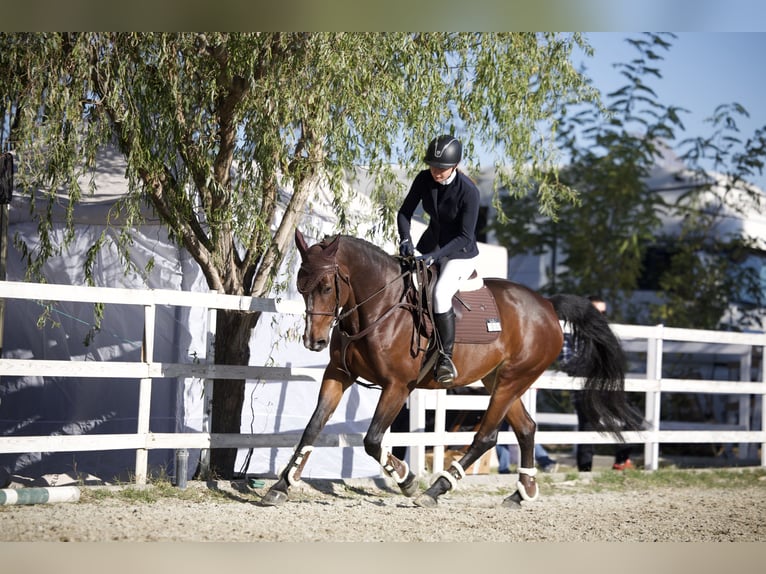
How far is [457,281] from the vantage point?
21.8 feet

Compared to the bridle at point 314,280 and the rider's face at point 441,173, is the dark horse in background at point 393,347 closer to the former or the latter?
the bridle at point 314,280

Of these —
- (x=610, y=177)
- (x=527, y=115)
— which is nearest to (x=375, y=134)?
(x=527, y=115)

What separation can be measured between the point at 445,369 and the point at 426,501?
1.02 meters

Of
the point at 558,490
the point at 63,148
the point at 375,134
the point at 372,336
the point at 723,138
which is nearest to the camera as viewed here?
the point at 372,336

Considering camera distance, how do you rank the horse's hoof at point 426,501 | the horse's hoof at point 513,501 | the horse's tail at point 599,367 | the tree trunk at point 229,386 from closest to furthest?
the horse's hoof at point 426,501, the horse's hoof at point 513,501, the tree trunk at point 229,386, the horse's tail at point 599,367

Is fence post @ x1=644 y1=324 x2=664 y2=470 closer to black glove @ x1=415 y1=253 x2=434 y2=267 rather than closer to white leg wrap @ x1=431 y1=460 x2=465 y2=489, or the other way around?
white leg wrap @ x1=431 y1=460 x2=465 y2=489

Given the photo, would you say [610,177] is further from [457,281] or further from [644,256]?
[457,281]

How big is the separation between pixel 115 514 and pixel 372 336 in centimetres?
205

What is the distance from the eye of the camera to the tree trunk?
7.66m

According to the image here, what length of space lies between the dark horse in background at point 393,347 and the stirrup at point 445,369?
15 cm

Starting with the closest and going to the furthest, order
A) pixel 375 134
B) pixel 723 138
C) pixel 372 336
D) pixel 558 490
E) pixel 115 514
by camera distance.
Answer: pixel 115 514
pixel 372 336
pixel 375 134
pixel 558 490
pixel 723 138

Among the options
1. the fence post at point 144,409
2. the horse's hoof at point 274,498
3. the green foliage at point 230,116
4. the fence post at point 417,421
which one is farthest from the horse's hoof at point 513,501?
the fence post at point 144,409

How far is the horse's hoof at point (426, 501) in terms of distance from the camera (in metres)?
6.67

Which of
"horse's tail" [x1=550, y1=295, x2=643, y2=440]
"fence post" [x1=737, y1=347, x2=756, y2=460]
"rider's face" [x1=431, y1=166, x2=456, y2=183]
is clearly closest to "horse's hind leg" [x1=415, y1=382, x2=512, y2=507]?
"horse's tail" [x1=550, y1=295, x2=643, y2=440]
